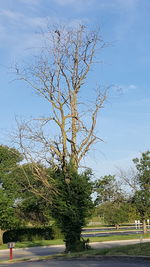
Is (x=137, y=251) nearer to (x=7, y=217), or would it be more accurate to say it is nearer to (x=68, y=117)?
(x=68, y=117)

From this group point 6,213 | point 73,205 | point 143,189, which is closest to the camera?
point 73,205

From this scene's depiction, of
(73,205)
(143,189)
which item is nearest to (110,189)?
(143,189)

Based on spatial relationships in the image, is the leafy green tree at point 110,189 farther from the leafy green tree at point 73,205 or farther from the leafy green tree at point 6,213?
the leafy green tree at point 73,205

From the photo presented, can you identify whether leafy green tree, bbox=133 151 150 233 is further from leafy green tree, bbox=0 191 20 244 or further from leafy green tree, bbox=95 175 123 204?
leafy green tree, bbox=0 191 20 244

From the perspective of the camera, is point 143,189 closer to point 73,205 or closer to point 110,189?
point 110,189

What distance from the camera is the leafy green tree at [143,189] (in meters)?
43.9

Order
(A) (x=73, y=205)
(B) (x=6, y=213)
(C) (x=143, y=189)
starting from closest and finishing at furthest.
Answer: (A) (x=73, y=205) < (B) (x=6, y=213) < (C) (x=143, y=189)

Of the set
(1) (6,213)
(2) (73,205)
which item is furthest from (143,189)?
(2) (73,205)

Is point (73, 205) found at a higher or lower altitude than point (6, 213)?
higher

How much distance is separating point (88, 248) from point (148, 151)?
96.0 ft

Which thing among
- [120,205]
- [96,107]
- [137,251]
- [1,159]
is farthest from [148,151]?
[137,251]

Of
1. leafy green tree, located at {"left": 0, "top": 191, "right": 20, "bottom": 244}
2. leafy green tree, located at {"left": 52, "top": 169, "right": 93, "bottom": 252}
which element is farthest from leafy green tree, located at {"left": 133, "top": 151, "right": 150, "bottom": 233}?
leafy green tree, located at {"left": 52, "top": 169, "right": 93, "bottom": 252}

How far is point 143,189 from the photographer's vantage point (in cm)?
4559

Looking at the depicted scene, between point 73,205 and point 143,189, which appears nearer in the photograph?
point 73,205
